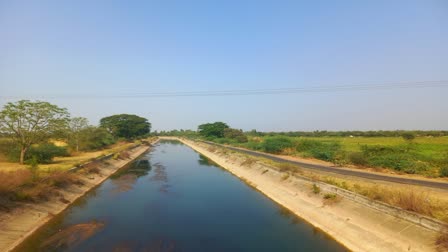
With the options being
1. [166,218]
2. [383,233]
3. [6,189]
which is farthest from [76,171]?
[383,233]

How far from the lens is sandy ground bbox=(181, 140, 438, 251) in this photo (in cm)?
Answer: 1189

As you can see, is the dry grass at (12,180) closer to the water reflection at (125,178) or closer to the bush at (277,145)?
the water reflection at (125,178)

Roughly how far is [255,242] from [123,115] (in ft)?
301

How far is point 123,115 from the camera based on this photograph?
98.4 m

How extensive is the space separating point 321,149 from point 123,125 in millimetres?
66921

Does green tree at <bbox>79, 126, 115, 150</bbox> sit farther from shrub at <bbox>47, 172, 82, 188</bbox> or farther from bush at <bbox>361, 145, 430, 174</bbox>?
bush at <bbox>361, 145, 430, 174</bbox>

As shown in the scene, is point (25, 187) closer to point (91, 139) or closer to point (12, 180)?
point (12, 180)

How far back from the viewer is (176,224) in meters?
17.2

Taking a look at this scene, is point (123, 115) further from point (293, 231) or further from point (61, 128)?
point (293, 231)

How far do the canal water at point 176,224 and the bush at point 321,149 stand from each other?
16.7 meters

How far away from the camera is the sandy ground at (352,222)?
11888 millimetres

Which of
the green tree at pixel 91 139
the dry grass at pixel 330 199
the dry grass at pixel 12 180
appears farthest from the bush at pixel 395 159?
the green tree at pixel 91 139

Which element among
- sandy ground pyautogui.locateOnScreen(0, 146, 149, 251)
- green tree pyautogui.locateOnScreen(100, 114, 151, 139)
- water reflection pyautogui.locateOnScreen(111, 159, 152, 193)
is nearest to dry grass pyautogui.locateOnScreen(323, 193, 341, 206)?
sandy ground pyautogui.locateOnScreen(0, 146, 149, 251)

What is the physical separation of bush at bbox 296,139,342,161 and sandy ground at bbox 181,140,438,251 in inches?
637
